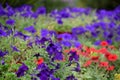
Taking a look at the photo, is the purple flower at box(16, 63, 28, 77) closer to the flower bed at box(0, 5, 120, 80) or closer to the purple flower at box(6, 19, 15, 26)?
the flower bed at box(0, 5, 120, 80)

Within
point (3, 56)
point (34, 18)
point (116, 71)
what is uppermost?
point (34, 18)

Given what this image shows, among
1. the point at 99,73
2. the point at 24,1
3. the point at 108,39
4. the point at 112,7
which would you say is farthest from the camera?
the point at 112,7

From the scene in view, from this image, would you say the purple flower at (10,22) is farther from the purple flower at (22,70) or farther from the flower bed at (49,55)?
the purple flower at (22,70)

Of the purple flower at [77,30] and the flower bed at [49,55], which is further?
the purple flower at [77,30]

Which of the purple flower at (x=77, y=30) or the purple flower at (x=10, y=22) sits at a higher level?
the purple flower at (x=10, y=22)

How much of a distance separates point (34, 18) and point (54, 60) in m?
2.52

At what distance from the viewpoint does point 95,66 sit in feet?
12.9

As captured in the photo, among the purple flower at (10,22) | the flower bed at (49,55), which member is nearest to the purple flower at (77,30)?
the flower bed at (49,55)

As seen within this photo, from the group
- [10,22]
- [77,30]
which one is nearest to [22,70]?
[10,22]

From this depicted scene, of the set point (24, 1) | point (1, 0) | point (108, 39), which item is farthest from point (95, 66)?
point (24, 1)

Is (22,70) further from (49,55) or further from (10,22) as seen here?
(10,22)

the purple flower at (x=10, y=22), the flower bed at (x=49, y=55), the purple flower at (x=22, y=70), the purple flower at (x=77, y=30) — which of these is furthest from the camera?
the purple flower at (x=77, y=30)

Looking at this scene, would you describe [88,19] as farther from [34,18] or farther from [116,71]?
[116,71]

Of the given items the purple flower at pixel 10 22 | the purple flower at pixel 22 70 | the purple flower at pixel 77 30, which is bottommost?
the purple flower at pixel 22 70
